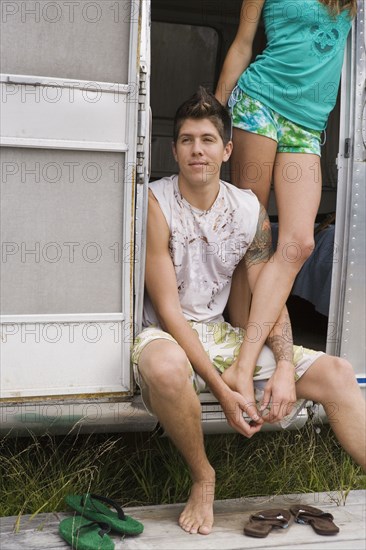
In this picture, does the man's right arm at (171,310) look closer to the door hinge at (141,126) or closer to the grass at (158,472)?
the door hinge at (141,126)

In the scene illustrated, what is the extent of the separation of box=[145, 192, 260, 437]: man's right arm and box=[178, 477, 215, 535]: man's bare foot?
0.25m

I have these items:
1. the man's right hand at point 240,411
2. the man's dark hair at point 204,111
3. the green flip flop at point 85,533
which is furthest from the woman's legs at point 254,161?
the green flip flop at point 85,533

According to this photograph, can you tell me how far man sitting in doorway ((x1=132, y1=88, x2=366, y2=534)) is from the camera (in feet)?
9.37

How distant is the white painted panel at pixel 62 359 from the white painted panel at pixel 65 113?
Answer: 0.70 m

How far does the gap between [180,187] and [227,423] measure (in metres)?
0.97

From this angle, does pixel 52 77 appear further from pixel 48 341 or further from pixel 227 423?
pixel 227 423

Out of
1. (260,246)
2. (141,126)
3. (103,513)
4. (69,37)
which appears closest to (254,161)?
(260,246)

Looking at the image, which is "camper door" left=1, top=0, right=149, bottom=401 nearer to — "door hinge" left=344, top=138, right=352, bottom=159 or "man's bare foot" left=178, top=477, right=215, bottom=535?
"man's bare foot" left=178, top=477, right=215, bottom=535

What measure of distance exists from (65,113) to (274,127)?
871 millimetres

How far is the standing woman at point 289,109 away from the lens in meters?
3.16

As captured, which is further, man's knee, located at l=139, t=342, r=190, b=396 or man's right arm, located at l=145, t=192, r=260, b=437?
Answer: man's right arm, located at l=145, t=192, r=260, b=437

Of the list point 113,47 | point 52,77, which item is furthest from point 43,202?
point 113,47

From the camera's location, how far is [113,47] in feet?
9.58

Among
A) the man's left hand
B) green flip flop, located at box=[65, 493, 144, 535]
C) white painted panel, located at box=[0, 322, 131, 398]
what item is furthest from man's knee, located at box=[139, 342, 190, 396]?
green flip flop, located at box=[65, 493, 144, 535]
